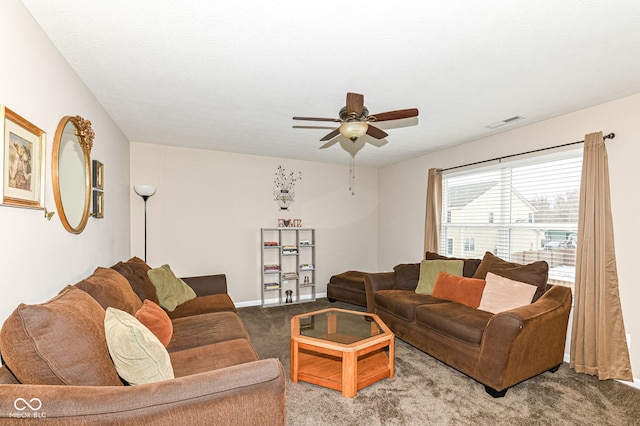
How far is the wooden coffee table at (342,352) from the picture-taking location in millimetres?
2424

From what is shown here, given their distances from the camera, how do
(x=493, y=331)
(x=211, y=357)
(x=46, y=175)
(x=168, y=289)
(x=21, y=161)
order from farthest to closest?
(x=168, y=289) < (x=493, y=331) < (x=211, y=357) < (x=46, y=175) < (x=21, y=161)

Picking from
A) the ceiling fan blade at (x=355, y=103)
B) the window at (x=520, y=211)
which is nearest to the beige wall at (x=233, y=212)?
the window at (x=520, y=211)

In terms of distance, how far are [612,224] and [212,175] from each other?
4.83 metres

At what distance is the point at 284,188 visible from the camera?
5426mm

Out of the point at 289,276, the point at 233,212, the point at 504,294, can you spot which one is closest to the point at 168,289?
the point at 233,212

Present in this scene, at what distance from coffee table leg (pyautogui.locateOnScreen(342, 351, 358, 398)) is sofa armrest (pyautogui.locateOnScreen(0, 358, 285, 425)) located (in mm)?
1162

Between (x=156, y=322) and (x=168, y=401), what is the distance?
3.92ft

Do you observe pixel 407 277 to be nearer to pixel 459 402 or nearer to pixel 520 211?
pixel 520 211

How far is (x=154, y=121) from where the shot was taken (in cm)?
343

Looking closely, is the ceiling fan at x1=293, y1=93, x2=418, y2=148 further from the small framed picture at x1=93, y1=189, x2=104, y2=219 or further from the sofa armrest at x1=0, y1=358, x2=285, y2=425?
the small framed picture at x1=93, y1=189, x2=104, y2=219

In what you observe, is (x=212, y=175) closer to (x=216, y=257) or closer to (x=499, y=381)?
(x=216, y=257)

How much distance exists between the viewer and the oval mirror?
196 centimetres

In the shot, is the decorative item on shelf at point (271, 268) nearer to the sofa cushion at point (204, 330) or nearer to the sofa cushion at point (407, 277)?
the sofa cushion at point (407, 277)

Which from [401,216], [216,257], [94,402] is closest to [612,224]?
[401,216]
